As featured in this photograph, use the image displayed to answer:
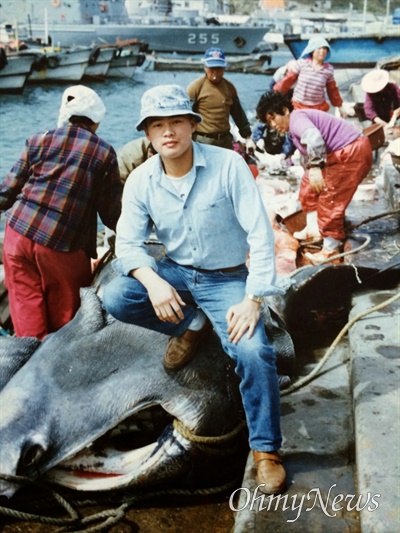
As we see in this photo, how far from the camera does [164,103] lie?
292cm

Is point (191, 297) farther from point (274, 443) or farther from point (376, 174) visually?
point (376, 174)

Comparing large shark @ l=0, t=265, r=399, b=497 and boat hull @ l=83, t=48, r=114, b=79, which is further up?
large shark @ l=0, t=265, r=399, b=497

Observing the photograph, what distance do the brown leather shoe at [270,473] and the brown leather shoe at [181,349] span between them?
674mm

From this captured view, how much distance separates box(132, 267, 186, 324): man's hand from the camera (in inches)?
116

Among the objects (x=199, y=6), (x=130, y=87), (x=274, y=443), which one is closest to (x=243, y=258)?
(x=274, y=443)

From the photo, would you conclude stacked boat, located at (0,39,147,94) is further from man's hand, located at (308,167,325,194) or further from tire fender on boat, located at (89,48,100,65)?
man's hand, located at (308,167,325,194)

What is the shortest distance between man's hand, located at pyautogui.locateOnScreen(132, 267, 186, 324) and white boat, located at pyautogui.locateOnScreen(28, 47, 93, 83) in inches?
1775

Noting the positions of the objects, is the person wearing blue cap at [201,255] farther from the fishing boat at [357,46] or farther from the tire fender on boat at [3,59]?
the tire fender on boat at [3,59]

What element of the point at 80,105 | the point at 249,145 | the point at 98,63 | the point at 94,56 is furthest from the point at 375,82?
the point at 98,63

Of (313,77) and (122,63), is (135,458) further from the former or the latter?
(122,63)

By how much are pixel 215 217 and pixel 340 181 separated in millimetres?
3500

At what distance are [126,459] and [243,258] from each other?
133 centimetres

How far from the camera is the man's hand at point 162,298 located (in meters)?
2.95

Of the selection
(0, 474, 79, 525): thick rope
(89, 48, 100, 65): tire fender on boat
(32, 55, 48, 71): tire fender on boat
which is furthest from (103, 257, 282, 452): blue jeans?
(89, 48, 100, 65): tire fender on boat
